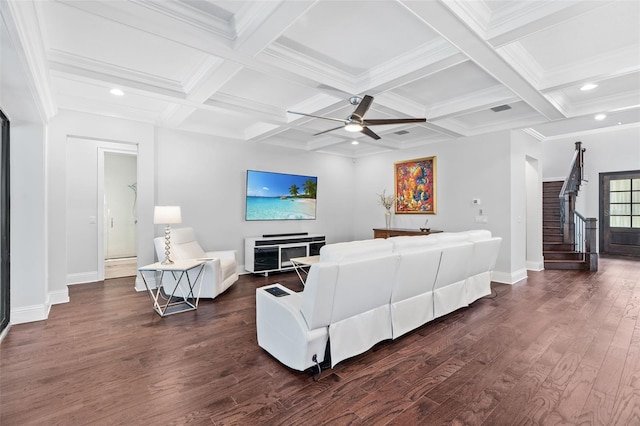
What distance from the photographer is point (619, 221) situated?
773 centimetres

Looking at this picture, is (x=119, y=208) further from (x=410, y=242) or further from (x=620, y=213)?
(x=620, y=213)

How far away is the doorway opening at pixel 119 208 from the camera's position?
22.6 feet

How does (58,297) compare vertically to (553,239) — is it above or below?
below

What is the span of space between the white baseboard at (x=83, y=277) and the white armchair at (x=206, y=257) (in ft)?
5.52

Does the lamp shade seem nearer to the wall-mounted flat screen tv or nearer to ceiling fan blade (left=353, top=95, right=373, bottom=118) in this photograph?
the wall-mounted flat screen tv

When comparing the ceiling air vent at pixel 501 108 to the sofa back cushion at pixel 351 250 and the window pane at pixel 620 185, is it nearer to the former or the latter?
the sofa back cushion at pixel 351 250

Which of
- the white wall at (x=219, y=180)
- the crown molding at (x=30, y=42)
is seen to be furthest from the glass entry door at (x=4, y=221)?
the white wall at (x=219, y=180)

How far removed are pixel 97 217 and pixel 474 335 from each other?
603 cm

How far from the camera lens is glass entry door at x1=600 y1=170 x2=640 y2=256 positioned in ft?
24.5

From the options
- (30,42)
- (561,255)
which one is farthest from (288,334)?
(561,255)

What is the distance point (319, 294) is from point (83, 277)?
200 inches

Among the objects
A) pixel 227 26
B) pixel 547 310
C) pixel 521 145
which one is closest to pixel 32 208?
pixel 227 26

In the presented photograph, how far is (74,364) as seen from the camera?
8.30ft

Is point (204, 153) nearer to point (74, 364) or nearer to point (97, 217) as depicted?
point (97, 217)
